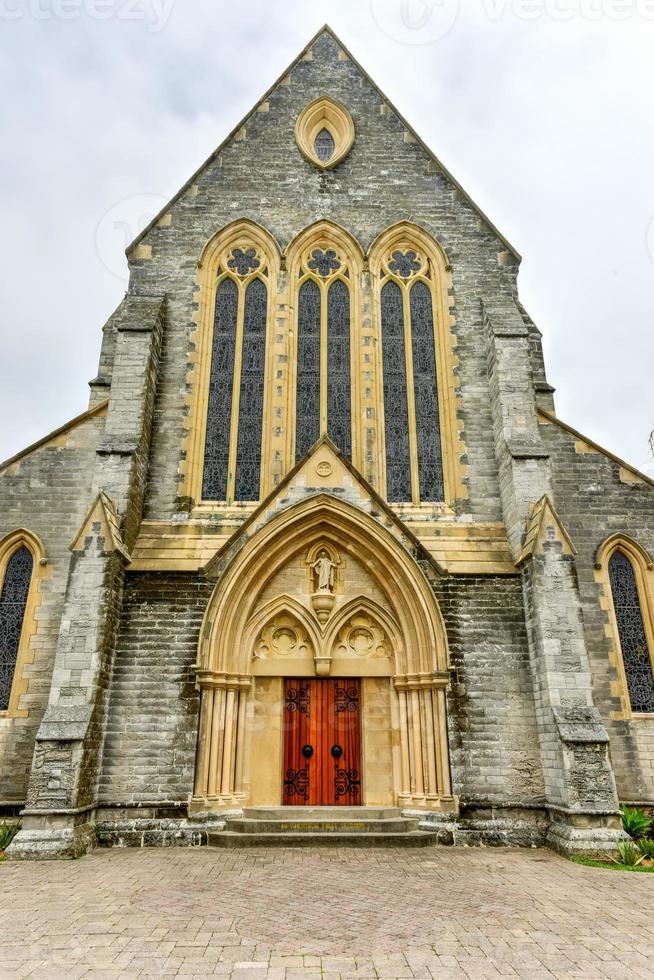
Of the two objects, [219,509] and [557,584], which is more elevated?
[219,509]

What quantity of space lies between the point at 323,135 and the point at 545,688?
13.4 m

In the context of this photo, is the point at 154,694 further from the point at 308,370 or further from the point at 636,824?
the point at 636,824

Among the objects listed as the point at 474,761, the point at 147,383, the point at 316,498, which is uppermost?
the point at 147,383

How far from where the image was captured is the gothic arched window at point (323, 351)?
42.2ft

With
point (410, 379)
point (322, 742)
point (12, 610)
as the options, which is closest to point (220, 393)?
point (410, 379)

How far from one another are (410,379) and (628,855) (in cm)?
882

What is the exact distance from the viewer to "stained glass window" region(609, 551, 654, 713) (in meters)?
11.1

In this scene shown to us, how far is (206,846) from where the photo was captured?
943cm

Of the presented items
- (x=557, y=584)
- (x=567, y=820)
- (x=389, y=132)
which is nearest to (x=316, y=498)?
(x=557, y=584)

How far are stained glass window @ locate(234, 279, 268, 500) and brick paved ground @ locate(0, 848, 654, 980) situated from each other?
21.2 feet

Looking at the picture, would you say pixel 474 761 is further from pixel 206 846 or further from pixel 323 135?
pixel 323 135

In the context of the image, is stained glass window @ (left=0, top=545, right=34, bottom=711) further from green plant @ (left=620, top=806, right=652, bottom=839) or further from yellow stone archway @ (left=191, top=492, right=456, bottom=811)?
green plant @ (left=620, top=806, right=652, bottom=839)

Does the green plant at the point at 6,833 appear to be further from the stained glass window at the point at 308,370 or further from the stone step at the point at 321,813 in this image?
the stained glass window at the point at 308,370

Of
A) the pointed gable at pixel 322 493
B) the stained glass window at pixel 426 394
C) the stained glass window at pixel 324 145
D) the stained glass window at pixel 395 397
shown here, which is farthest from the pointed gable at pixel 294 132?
the pointed gable at pixel 322 493
